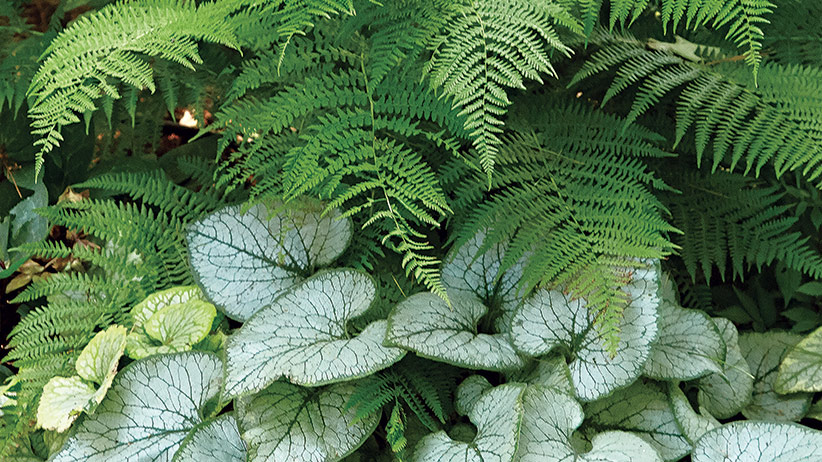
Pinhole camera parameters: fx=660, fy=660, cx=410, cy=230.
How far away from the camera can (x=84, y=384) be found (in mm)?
1136

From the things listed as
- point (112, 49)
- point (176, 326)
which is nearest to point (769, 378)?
point (176, 326)

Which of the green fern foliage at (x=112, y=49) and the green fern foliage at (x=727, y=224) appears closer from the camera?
the green fern foliage at (x=112, y=49)

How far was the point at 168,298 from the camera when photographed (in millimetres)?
1221

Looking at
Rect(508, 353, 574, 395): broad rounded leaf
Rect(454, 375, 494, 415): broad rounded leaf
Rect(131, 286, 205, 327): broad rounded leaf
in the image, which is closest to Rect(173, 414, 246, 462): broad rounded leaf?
Rect(131, 286, 205, 327): broad rounded leaf

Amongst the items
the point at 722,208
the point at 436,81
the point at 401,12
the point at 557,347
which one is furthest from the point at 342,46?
the point at 722,208

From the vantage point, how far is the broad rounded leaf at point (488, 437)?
1.00 m

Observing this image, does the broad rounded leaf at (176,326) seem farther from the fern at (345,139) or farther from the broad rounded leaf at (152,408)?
the fern at (345,139)

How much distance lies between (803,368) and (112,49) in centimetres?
Answer: 141

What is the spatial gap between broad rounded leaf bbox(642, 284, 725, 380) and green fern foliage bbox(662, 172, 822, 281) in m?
0.16

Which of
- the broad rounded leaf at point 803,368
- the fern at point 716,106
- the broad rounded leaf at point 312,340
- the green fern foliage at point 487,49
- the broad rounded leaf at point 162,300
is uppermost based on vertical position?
the green fern foliage at point 487,49

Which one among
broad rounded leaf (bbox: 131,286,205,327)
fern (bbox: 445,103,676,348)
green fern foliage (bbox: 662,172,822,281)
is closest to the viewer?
fern (bbox: 445,103,676,348)

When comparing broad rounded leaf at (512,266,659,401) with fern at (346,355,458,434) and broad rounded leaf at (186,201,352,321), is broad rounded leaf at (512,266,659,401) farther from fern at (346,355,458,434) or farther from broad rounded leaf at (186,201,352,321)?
broad rounded leaf at (186,201,352,321)

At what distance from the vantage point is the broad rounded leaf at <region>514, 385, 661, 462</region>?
40.6 inches

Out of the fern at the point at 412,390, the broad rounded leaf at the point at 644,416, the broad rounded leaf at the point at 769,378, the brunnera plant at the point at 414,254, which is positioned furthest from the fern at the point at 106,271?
the broad rounded leaf at the point at 769,378
